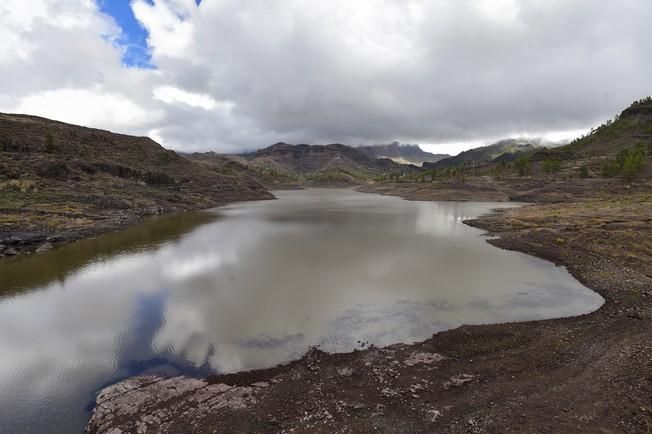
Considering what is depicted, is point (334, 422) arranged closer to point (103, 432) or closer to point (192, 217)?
point (103, 432)

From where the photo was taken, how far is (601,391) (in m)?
12.2

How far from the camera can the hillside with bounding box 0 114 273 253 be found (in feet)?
166

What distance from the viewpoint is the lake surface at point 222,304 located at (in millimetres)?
14977

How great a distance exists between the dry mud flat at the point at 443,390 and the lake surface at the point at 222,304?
4.72 ft

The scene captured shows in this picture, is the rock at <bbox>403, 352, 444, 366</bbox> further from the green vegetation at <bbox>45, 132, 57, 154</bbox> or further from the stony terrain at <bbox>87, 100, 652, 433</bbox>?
the green vegetation at <bbox>45, 132, 57, 154</bbox>

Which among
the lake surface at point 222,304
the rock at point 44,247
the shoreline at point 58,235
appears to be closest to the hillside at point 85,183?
the shoreline at point 58,235

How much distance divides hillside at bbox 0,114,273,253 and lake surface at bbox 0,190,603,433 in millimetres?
15161

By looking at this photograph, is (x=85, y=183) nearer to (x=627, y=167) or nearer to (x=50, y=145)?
(x=50, y=145)

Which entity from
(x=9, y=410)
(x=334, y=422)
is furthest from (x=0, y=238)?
(x=334, y=422)

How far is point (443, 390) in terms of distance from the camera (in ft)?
41.8

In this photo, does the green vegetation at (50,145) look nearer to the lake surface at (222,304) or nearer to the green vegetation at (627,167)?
the lake surface at (222,304)

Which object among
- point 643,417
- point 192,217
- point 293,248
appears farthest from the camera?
point 192,217

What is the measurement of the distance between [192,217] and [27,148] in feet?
183

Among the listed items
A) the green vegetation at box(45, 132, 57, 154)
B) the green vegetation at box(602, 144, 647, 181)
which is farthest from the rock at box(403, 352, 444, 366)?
the green vegetation at box(602, 144, 647, 181)
